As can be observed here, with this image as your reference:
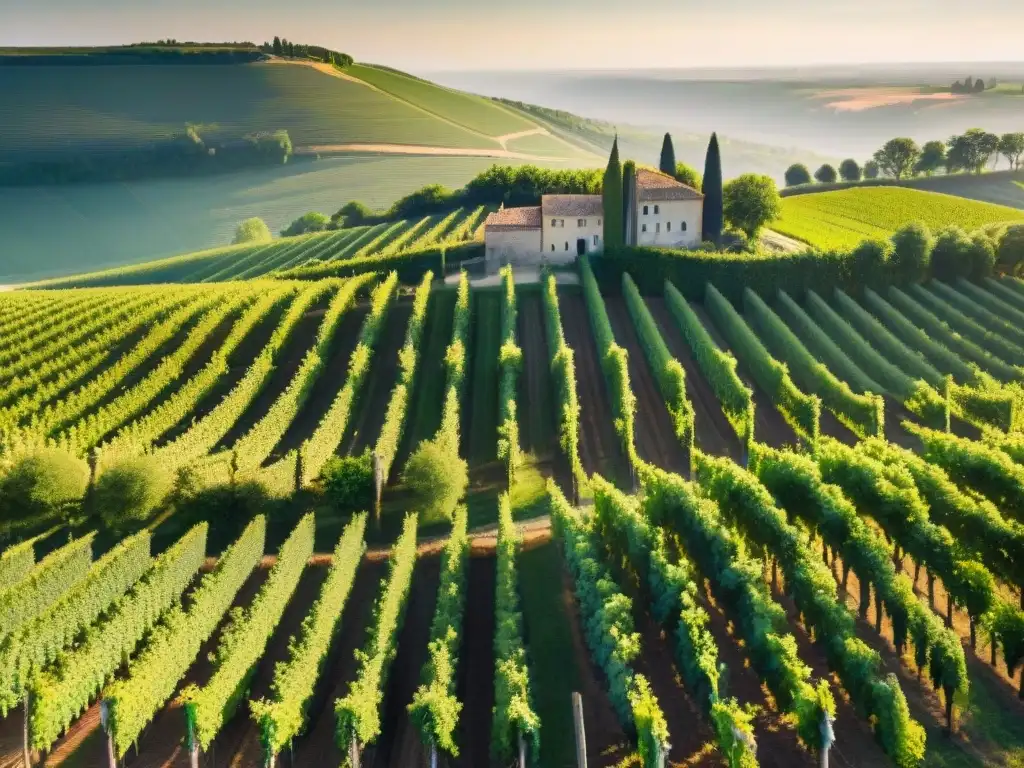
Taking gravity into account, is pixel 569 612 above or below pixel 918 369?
below

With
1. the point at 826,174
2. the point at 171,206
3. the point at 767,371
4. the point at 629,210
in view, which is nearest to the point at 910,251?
the point at 629,210

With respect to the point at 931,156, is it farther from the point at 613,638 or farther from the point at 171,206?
the point at 171,206

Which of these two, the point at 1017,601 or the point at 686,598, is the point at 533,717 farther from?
the point at 1017,601

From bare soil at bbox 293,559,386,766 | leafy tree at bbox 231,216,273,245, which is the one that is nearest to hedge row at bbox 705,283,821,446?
bare soil at bbox 293,559,386,766

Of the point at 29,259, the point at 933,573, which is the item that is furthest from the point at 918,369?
the point at 29,259

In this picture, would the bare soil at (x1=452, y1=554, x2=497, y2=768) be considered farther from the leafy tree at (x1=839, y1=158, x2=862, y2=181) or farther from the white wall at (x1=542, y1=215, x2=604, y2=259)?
the leafy tree at (x1=839, y1=158, x2=862, y2=181)
